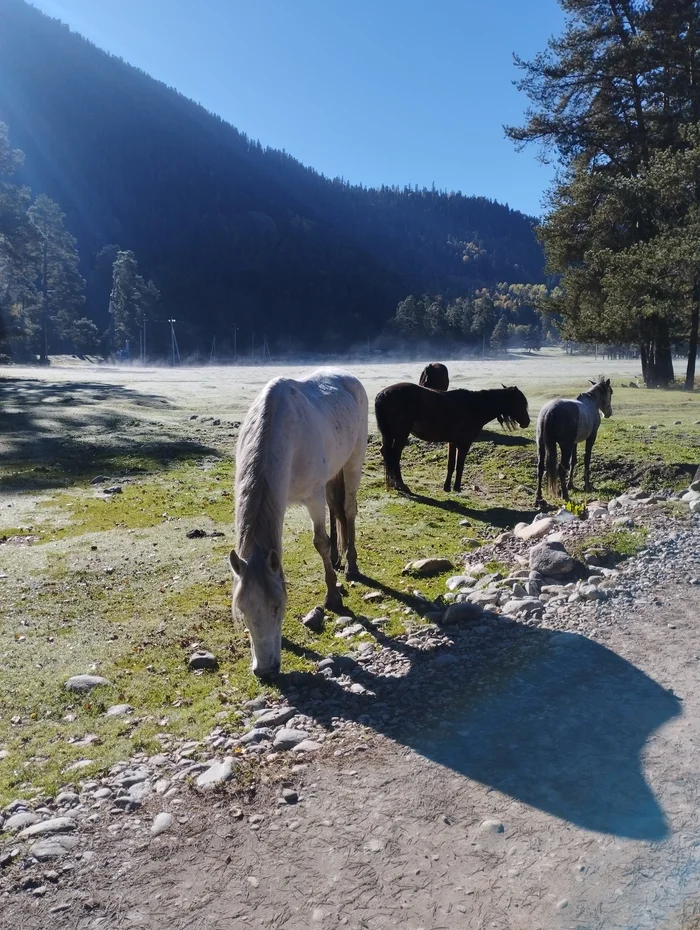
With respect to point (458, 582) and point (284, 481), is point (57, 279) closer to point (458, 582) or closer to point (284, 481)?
point (458, 582)

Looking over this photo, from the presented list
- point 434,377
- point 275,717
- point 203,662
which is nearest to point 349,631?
point 203,662

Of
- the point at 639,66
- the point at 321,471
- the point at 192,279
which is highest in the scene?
the point at 192,279

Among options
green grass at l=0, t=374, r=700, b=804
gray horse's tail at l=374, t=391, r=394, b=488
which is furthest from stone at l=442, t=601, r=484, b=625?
gray horse's tail at l=374, t=391, r=394, b=488

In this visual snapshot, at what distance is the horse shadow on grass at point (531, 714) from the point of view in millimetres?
3471

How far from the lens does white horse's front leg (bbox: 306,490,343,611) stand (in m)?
6.39

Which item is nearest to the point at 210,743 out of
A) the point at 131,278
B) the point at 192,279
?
the point at 131,278

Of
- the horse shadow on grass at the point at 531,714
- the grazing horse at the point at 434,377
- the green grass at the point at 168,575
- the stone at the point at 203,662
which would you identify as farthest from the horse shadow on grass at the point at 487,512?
the stone at the point at 203,662

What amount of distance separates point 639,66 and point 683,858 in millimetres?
30765

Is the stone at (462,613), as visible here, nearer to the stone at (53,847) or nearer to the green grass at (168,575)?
the green grass at (168,575)

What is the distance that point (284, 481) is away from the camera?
544 centimetres

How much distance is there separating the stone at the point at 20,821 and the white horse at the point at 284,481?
1820 millimetres

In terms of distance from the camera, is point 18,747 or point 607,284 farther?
point 607,284

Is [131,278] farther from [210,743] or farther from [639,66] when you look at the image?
[210,743]

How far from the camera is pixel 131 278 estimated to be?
101438 mm
